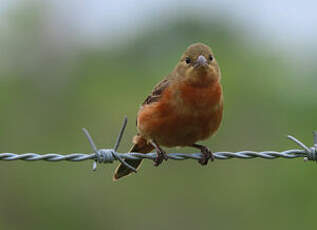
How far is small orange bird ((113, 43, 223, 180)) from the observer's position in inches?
234

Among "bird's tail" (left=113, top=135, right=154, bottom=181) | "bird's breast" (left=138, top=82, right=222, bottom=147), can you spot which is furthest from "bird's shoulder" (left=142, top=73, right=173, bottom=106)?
"bird's tail" (left=113, top=135, right=154, bottom=181)

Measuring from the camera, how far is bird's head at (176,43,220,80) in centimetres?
613

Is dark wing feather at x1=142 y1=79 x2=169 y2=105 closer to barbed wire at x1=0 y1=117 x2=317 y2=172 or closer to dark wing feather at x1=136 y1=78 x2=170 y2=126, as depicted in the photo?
dark wing feather at x1=136 y1=78 x2=170 y2=126

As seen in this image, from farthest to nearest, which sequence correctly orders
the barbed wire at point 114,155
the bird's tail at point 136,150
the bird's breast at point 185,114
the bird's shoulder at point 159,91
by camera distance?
the bird's tail at point 136,150 < the bird's shoulder at point 159,91 < the bird's breast at point 185,114 < the barbed wire at point 114,155

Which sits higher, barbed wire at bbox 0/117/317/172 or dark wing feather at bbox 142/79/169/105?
dark wing feather at bbox 142/79/169/105

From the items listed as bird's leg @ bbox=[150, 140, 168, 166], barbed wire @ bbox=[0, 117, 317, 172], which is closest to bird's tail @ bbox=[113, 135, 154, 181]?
bird's leg @ bbox=[150, 140, 168, 166]

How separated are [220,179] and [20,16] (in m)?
7.38

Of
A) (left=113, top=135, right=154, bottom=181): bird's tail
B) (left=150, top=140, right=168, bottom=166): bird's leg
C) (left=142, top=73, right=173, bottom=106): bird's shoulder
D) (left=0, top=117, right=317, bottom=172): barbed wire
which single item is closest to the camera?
(left=0, top=117, right=317, bottom=172): barbed wire

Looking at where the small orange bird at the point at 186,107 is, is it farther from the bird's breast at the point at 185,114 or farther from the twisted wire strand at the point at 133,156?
the twisted wire strand at the point at 133,156

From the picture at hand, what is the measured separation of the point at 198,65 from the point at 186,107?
0.47 meters

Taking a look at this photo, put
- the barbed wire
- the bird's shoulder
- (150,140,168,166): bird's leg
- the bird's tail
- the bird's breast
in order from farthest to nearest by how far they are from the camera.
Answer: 1. the bird's tail
2. the bird's shoulder
3. (150,140,168,166): bird's leg
4. the bird's breast
5. the barbed wire

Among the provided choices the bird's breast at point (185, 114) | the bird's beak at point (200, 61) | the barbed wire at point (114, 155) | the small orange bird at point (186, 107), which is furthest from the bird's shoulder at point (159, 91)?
the barbed wire at point (114, 155)

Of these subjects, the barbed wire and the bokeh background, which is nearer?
the barbed wire

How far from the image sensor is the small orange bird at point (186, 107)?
19.5ft
